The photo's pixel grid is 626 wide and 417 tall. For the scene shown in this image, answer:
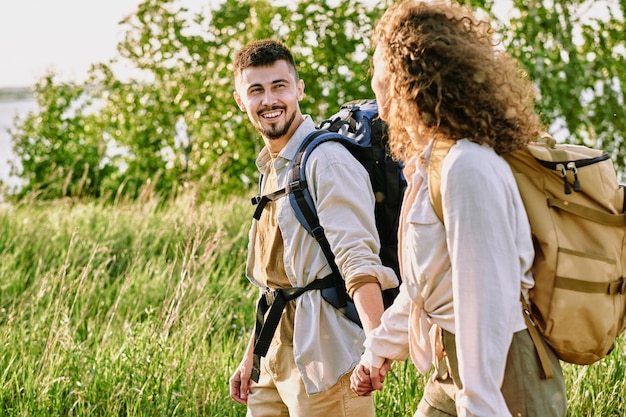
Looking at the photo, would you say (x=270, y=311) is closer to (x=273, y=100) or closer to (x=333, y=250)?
(x=333, y=250)

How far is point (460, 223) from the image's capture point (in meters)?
2.04

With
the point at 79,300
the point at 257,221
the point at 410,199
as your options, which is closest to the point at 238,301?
the point at 79,300

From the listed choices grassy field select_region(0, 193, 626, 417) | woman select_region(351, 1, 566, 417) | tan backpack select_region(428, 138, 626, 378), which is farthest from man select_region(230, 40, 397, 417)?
grassy field select_region(0, 193, 626, 417)

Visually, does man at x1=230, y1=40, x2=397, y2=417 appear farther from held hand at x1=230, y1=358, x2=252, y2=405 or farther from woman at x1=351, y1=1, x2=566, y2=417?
woman at x1=351, y1=1, x2=566, y2=417

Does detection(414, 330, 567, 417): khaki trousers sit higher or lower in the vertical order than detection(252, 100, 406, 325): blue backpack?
lower

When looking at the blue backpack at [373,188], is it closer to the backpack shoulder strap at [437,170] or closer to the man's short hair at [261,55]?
the man's short hair at [261,55]

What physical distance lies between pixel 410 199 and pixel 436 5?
1.66 feet

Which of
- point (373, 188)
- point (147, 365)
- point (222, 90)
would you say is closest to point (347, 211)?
point (373, 188)

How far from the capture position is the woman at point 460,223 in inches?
80.0

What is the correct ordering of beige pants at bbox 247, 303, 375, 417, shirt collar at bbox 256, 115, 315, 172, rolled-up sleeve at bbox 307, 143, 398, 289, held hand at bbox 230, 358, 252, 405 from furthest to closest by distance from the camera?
held hand at bbox 230, 358, 252, 405
shirt collar at bbox 256, 115, 315, 172
beige pants at bbox 247, 303, 375, 417
rolled-up sleeve at bbox 307, 143, 398, 289

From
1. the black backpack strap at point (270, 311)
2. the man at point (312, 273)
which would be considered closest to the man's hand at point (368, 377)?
the man at point (312, 273)

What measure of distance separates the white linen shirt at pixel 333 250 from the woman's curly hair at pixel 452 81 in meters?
0.63

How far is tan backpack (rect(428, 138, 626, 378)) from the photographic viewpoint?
210 centimetres

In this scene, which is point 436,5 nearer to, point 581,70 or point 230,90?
point 230,90
